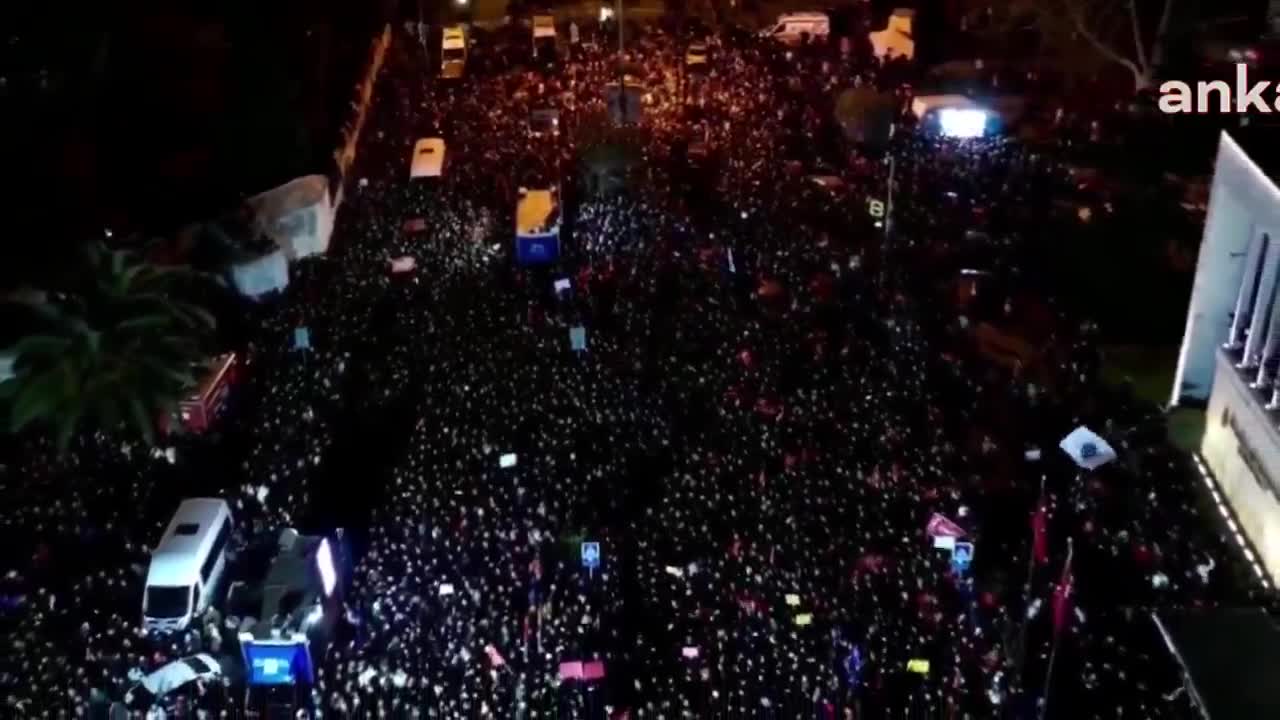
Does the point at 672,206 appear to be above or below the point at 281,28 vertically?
below

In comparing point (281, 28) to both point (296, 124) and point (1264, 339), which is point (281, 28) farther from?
point (1264, 339)

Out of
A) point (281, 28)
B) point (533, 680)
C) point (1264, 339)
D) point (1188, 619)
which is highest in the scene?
point (281, 28)

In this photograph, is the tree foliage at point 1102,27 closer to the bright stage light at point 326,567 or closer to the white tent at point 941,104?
the white tent at point 941,104

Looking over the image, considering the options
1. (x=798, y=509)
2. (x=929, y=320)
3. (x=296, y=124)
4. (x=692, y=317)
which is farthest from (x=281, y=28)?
(x=798, y=509)

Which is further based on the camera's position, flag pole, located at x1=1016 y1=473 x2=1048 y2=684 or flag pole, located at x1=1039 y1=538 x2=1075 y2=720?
flag pole, located at x1=1016 y1=473 x2=1048 y2=684

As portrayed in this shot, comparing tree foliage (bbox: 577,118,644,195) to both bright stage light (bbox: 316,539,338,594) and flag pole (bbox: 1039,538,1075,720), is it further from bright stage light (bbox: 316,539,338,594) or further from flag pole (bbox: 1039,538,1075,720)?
flag pole (bbox: 1039,538,1075,720)

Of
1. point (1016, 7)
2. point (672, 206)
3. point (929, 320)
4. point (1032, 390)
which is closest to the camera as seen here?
A: point (1032, 390)

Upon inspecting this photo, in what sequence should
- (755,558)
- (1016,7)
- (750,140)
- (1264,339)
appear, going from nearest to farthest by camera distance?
(755,558), (1264,339), (750,140), (1016,7)

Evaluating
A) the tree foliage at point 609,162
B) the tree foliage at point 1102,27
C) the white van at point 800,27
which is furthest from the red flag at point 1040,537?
the white van at point 800,27

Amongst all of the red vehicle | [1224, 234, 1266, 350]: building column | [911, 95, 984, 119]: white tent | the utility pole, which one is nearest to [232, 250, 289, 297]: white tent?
the red vehicle
